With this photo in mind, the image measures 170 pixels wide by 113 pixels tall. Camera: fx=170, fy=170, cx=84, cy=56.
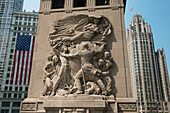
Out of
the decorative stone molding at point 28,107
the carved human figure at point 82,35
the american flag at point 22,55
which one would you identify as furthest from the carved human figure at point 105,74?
the american flag at point 22,55

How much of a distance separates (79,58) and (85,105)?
340 cm

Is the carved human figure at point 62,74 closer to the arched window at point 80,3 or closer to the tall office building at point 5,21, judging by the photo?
the arched window at point 80,3

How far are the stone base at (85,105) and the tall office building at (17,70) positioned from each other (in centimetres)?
3321

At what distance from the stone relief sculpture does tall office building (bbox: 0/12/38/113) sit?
101 feet

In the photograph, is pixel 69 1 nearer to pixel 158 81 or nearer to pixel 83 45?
pixel 83 45

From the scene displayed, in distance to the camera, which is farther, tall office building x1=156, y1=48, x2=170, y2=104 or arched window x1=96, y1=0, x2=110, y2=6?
tall office building x1=156, y1=48, x2=170, y2=104

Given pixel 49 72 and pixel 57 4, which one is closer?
pixel 49 72

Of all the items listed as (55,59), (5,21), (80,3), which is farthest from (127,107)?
(5,21)

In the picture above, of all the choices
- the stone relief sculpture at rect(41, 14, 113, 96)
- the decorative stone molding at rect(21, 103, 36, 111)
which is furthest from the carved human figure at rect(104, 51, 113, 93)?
the decorative stone molding at rect(21, 103, 36, 111)

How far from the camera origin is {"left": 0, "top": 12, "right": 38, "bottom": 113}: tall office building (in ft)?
151

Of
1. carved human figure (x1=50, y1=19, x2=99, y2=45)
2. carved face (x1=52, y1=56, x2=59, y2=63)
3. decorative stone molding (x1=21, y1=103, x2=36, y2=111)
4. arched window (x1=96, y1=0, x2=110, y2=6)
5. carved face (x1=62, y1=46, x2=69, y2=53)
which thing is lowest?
decorative stone molding (x1=21, y1=103, x2=36, y2=111)

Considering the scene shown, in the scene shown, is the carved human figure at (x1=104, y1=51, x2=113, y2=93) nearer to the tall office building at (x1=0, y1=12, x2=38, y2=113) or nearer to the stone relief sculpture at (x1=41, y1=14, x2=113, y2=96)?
the stone relief sculpture at (x1=41, y1=14, x2=113, y2=96)

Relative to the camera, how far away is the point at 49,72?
12969 millimetres

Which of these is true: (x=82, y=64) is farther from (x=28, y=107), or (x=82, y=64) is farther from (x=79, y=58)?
(x=28, y=107)
